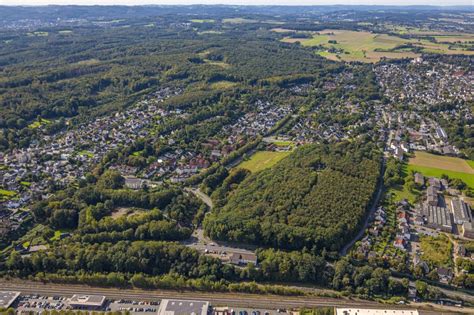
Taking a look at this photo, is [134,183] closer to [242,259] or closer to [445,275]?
[242,259]

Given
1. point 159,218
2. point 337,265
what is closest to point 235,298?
point 337,265

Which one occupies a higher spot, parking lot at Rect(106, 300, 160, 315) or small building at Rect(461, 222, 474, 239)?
small building at Rect(461, 222, 474, 239)

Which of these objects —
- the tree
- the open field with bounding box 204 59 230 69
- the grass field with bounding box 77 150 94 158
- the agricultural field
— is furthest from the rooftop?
the open field with bounding box 204 59 230 69

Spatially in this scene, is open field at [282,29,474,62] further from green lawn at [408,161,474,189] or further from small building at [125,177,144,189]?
small building at [125,177,144,189]

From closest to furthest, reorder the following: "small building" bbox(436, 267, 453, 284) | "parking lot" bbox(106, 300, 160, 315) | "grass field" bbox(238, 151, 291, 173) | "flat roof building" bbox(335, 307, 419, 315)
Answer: "flat roof building" bbox(335, 307, 419, 315), "parking lot" bbox(106, 300, 160, 315), "small building" bbox(436, 267, 453, 284), "grass field" bbox(238, 151, 291, 173)

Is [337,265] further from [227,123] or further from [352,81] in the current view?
[352,81]
